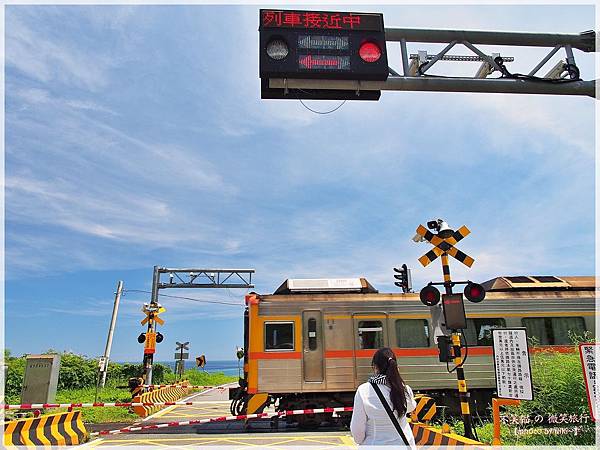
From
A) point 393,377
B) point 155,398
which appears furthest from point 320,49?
point 155,398

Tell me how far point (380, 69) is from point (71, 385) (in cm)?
2465

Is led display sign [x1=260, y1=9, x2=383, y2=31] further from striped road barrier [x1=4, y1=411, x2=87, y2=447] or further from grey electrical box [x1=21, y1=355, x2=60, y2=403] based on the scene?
grey electrical box [x1=21, y1=355, x2=60, y2=403]

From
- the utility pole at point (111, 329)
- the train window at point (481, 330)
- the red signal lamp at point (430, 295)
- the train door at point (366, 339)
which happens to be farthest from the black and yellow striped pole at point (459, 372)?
the utility pole at point (111, 329)

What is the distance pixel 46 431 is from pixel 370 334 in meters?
7.25

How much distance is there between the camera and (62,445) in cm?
896

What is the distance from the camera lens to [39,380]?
1179 centimetres

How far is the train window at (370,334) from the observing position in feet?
38.0

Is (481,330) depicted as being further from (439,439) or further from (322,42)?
(322,42)

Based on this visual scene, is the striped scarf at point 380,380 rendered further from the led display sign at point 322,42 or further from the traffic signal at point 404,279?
the traffic signal at point 404,279

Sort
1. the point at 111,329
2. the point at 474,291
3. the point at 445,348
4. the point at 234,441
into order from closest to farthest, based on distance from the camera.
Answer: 1. the point at 445,348
2. the point at 474,291
3. the point at 234,441
4. the point at 111,329

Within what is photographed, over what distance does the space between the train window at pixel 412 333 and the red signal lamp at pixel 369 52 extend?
721cm

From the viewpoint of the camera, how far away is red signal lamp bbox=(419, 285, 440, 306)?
24.9 ft

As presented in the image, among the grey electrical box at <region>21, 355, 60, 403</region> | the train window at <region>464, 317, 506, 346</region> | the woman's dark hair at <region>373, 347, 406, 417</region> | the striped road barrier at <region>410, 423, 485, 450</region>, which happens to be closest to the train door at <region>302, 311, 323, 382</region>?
the train window at <region>464, 317, 506, 346</region>

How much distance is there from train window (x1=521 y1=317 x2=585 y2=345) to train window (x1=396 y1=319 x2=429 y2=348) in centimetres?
260
